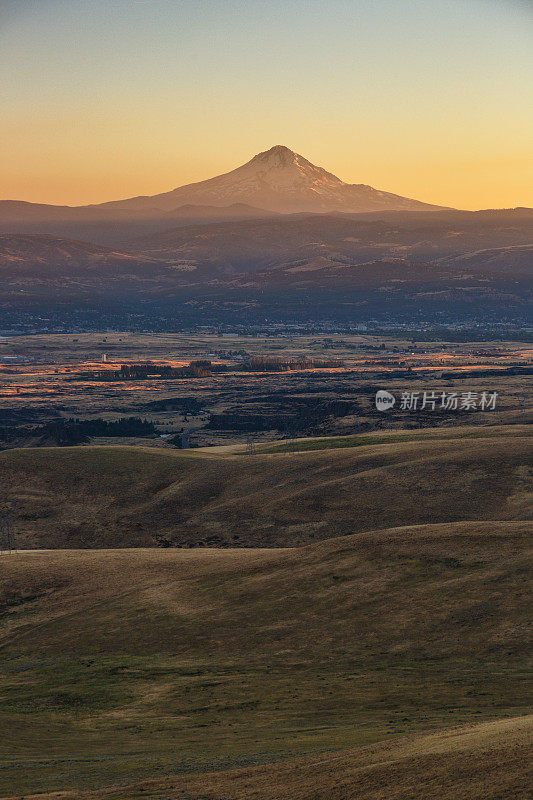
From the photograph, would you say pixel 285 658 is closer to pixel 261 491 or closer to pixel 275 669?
pixel 275 669

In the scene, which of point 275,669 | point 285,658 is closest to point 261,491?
point 285,658

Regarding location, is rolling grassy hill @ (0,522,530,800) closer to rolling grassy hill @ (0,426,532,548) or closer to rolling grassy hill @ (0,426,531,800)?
rolling grassy hill @ (0,426,531,800)

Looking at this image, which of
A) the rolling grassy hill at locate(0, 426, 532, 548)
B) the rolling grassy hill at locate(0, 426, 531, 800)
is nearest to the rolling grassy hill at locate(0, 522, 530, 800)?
the rolling grassy hill at locate(0, 426, 531, 800)

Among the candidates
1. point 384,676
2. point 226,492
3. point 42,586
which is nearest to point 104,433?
point 226,492

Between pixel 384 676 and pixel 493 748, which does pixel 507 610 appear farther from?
pixel 493 748

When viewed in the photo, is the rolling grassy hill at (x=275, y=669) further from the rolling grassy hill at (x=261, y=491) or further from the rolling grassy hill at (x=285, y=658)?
the rolling grassy hill at (x=261, y=491)

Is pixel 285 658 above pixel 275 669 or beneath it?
above
